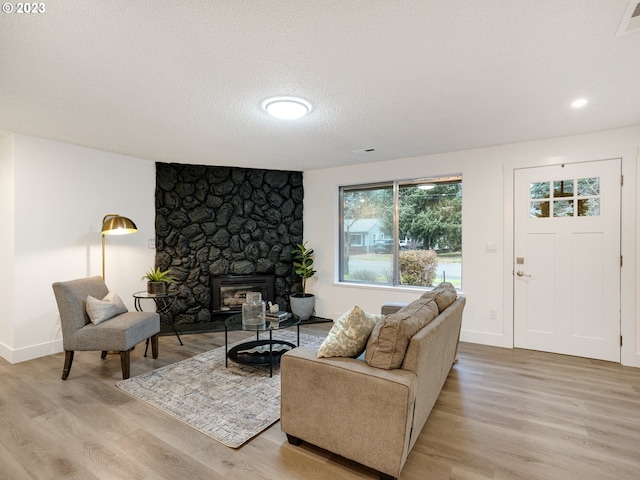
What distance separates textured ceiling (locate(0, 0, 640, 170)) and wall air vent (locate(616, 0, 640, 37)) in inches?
1.3

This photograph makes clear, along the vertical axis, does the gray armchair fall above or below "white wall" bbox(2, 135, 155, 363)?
below

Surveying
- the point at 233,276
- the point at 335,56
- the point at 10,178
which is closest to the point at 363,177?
the point at 233,276

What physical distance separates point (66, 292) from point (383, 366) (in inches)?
114

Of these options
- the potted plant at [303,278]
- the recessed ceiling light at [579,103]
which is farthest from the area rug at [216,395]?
the recessed ceiling light at [579,103]

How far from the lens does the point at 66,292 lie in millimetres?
2840

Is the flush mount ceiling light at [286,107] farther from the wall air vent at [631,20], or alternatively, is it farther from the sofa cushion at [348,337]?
Result: the wall air vent at [631,20]

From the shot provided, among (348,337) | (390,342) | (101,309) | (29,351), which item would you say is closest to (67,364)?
(101,309)

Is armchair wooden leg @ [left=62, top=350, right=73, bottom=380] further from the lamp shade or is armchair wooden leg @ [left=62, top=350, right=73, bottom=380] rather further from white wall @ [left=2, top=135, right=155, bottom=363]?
the lamp shade

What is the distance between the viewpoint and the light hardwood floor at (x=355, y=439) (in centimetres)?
173

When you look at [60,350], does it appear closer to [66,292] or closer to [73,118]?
[66,292]

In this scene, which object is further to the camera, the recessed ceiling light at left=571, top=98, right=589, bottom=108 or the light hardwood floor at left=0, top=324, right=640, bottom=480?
the recessed ceiling light at left=571, top=98, right=589, bottom=108

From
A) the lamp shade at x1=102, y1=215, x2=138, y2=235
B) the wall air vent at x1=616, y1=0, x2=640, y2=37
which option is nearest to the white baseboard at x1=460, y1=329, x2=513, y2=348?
the wall air vent at x1=616, y1=0, x2=640, y2=37

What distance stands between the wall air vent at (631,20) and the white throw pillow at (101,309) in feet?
14.0

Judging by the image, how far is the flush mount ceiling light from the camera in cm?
250
